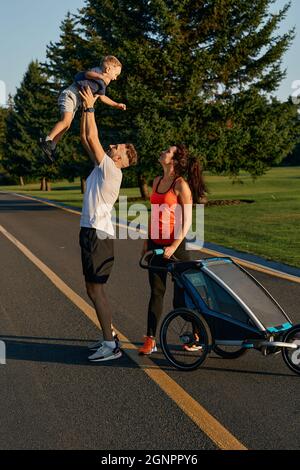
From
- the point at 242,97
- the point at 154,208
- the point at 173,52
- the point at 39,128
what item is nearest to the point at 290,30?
the point at 242,97

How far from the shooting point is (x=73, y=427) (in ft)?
14.1

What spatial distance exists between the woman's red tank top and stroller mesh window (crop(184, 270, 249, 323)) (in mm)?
445

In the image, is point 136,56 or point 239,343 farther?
point 136,56

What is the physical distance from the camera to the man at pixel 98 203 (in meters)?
5.55

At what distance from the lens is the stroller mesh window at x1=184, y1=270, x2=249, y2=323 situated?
5.41 meters

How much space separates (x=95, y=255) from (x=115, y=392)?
127 cm

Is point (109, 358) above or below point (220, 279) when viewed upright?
below

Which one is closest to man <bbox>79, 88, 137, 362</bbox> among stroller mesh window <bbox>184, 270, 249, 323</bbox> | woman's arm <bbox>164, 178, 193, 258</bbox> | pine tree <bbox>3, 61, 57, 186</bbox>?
woman's arm <bbox>164, 178, 193, 258</bbox>

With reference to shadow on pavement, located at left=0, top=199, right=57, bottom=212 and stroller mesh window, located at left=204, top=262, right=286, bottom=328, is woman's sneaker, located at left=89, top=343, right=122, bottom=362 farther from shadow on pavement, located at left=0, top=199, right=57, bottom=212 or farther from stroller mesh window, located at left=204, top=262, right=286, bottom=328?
shadow on pavement, located at left=0, top=199, right=57, bottom=212

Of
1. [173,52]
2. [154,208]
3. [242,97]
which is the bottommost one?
[154,208]

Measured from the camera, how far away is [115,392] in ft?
16.4

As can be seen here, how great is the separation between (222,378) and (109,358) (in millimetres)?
1103

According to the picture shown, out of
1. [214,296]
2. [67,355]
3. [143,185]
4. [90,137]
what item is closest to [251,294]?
[214,296]

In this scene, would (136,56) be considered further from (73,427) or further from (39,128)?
(39,128)
